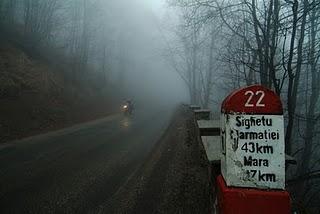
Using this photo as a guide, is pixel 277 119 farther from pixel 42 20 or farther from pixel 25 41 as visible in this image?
pixel 42 20

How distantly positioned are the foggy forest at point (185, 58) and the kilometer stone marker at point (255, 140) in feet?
6.48

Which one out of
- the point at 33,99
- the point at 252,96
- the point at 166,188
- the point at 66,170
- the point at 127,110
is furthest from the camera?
the point at 127,110

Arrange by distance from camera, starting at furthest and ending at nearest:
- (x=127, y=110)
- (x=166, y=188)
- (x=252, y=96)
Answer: (x=127, y=110) < (x=166, y=188) < (x=252, y=96)

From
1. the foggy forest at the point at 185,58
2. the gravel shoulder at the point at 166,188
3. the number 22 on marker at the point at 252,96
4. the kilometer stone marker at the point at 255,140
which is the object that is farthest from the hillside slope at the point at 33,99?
the number 22 on marker at the point at 252,96

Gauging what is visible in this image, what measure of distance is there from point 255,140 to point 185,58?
37426 mm

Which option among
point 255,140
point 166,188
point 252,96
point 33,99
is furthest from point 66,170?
point 33,99

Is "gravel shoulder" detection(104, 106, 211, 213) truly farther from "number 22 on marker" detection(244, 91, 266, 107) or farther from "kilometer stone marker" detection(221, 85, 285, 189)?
"number 22 on marker" detection(244, 91, 266, 107)

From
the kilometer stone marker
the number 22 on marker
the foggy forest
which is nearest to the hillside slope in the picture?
the foggy forest

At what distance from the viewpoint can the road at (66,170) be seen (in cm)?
569

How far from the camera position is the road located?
569 centimetres

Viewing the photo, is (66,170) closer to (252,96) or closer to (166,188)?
(166,188)

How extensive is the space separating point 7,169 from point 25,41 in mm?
17294

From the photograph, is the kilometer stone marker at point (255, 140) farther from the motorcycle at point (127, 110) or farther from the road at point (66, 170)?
the motorcycle at point (127, 110)

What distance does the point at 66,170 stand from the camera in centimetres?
792
